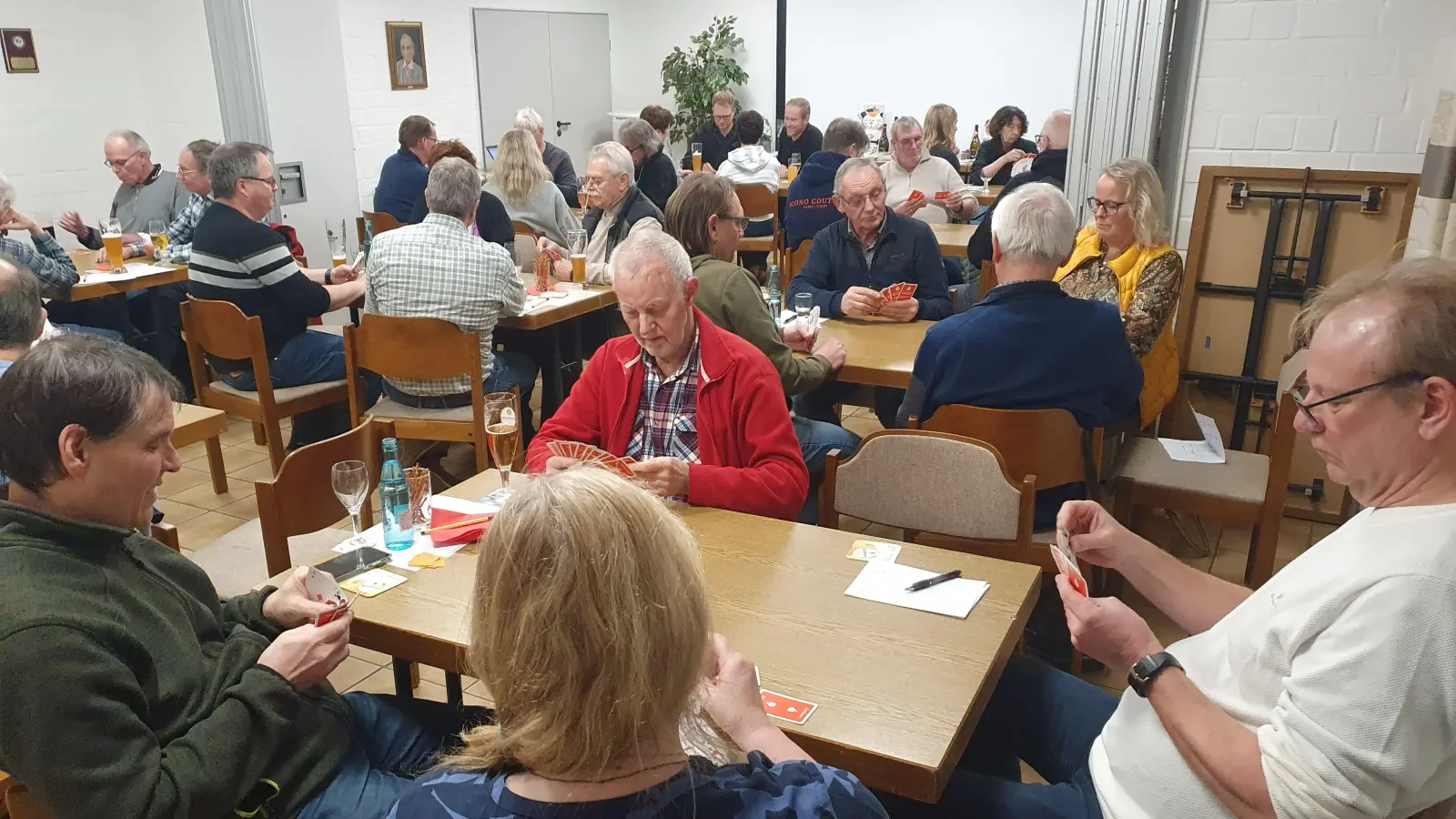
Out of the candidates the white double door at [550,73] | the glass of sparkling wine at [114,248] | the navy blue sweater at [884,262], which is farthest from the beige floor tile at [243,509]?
the white double door at [550,73]

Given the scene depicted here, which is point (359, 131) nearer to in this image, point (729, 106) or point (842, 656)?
point (729, 106)

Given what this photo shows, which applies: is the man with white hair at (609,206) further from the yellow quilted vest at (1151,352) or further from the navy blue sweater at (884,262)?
the yellow quilted vest at (1151,352)

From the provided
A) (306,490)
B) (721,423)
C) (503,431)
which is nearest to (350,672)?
(306,490)

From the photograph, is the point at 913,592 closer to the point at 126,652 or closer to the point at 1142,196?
the point at 126,652

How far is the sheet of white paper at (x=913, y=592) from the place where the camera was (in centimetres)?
172

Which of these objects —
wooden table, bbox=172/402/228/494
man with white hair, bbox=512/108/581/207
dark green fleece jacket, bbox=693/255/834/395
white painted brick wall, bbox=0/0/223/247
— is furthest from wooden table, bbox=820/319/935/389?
white painted brick wall, bbox=0/0/223/247

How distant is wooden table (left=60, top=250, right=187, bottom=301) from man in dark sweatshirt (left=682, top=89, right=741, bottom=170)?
5.18 m

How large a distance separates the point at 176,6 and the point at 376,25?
1718mm

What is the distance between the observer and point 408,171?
6.03 meters

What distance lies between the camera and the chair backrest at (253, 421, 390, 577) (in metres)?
2.13

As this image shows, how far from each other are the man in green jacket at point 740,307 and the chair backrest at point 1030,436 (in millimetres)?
641

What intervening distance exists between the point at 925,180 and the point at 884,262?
2.28m

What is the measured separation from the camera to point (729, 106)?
30.3 ft

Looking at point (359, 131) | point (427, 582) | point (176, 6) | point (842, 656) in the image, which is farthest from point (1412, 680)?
point (359, 131)
